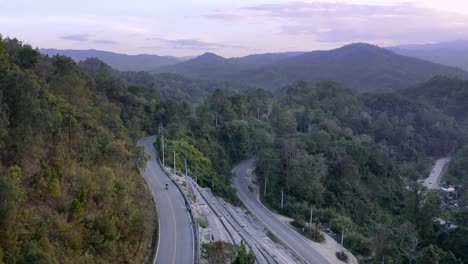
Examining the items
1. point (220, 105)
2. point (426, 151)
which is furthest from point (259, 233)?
point (426, 151)

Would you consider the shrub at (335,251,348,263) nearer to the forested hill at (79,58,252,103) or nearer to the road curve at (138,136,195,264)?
the road curve at (138,136,195,264)

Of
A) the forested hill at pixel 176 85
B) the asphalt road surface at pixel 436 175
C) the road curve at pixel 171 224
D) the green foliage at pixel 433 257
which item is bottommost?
the asphalt road surface at pixel 436 175

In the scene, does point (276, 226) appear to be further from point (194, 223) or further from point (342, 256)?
point (194, 223)

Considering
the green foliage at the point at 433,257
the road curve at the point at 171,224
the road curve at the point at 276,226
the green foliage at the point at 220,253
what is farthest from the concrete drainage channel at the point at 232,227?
the green foliage at the point at 433,257

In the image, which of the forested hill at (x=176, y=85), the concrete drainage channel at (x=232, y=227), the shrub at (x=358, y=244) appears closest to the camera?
the concrete drainage channel at (x=232, y=227)

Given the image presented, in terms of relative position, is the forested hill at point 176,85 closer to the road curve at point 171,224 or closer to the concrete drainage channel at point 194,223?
the concrete drainage channel at point 194,223
